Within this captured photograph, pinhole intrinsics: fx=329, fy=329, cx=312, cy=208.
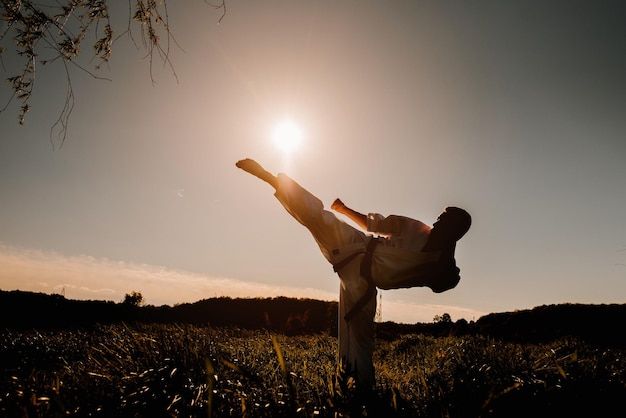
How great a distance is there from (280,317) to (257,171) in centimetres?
3316

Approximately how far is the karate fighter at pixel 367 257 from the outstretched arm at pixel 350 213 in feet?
1.15

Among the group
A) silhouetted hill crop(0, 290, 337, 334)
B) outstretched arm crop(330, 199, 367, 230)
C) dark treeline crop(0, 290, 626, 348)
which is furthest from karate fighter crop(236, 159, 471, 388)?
silhouetted hill crop(0, 290, 337, 334)

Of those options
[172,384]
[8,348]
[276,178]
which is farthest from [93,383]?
[8,348]

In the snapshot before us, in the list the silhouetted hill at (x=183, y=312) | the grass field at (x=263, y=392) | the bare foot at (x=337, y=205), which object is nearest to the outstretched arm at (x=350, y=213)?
the bare foot at (x=337, y=205)

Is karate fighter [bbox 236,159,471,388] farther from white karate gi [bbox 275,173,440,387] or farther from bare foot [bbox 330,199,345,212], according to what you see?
bare foot [bbox 330,199,345,212]

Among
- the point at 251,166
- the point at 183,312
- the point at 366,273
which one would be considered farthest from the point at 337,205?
the point at 183,312

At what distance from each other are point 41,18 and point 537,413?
19.1 feet

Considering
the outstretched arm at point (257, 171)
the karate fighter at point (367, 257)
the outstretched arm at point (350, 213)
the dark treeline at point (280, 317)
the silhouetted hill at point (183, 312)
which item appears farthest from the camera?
the silhouetted hill at point (183, 312)

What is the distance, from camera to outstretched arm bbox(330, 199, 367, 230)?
14.7 ft

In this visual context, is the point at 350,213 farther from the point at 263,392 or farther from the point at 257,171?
the point at 263,392

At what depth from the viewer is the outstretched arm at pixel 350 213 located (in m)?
4.48

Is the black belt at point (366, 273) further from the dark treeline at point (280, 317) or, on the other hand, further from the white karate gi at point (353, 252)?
the dark treeline at point (280, 317)

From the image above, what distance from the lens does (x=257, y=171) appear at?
4219 mm

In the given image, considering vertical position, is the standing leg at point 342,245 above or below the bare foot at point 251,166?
below
